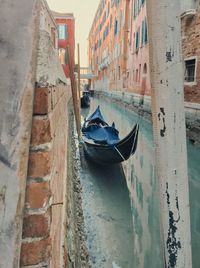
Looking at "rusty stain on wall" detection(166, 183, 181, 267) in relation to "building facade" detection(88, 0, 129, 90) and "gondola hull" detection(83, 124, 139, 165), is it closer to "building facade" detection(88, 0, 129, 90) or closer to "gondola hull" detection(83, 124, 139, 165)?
"gondola hull" detection(83, 124, 139, 165)

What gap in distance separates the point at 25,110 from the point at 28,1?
0.25 meters

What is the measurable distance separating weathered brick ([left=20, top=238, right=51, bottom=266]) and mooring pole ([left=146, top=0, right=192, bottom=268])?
0.63 m

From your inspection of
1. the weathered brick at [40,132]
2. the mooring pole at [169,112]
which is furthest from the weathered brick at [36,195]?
the mooring pole at [169,112]

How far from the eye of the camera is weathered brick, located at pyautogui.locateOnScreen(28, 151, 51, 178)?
0.72 meters

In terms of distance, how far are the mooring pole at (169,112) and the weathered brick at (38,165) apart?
605 mm

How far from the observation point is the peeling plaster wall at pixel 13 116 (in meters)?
0.67

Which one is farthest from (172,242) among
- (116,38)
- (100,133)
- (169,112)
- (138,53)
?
(116,38)

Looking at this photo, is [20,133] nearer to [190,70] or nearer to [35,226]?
[35,226]

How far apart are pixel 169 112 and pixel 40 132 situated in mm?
630

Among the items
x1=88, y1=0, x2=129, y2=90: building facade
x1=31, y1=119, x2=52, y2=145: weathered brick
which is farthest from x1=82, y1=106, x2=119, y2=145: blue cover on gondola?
x1=88, y1=0, x2=129, y2=90: building facade

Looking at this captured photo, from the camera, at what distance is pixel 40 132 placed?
2.39 ft

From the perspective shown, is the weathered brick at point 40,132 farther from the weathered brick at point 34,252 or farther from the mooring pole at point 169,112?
the mooring pole at point 169,112

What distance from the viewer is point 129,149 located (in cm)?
566

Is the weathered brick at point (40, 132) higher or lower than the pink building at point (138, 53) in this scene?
lower
